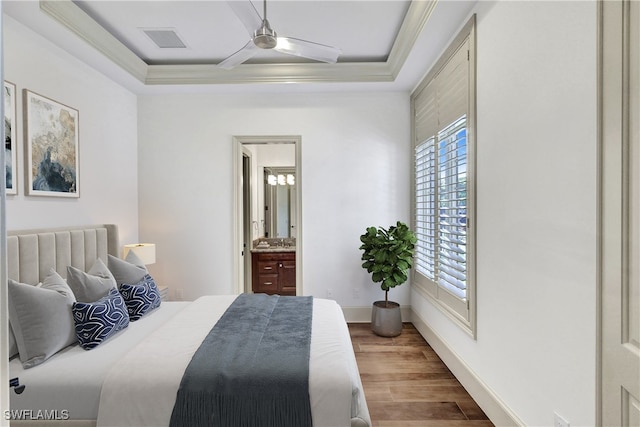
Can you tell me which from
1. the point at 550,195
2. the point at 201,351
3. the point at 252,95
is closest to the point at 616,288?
the point at 550,195

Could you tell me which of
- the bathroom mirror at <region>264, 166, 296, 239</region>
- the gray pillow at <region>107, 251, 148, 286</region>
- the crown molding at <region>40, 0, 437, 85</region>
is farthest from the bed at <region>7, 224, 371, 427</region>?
the bathroom mirror at <region>264, 166, 296, 239</region>

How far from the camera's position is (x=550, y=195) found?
1.75m

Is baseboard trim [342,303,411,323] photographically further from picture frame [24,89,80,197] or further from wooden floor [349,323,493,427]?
picture frame [24,89,80,197]

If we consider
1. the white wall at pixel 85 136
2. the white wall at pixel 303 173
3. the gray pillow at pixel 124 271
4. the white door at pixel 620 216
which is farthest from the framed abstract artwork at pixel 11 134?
the white door at pixel 620 216

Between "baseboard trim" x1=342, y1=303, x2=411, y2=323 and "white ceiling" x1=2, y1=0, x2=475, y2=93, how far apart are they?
270 centimetres

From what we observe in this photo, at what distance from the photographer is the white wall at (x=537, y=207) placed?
1521mm

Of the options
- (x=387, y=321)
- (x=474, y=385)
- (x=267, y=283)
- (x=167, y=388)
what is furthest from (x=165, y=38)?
(x=474, y=385)

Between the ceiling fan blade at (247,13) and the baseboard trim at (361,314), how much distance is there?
3.25 meters

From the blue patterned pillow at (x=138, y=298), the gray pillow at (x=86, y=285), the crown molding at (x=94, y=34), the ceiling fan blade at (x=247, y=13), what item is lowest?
the blue patterned pillow at (x=138, y=298)

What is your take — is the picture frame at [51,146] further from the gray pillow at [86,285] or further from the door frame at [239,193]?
the door frame at [239,193]

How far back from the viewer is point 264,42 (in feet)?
7.43

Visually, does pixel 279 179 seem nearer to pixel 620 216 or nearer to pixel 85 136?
pixel 85 136

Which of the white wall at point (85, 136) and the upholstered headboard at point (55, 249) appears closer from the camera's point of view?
the upholstered headboard at point (55, 249)

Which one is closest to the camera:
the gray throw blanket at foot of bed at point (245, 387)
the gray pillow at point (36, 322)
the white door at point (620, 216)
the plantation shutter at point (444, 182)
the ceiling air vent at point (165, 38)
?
the white door at point (620, 216)
